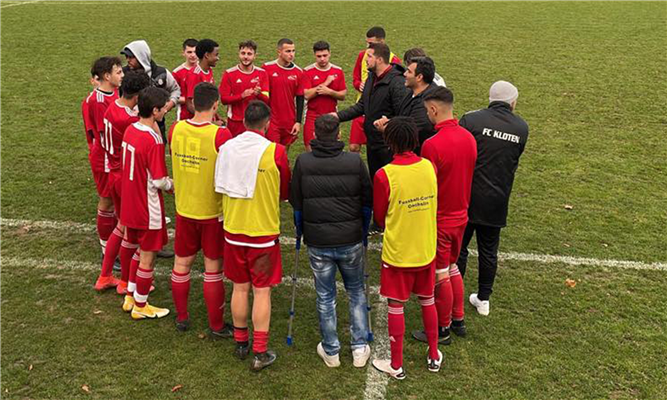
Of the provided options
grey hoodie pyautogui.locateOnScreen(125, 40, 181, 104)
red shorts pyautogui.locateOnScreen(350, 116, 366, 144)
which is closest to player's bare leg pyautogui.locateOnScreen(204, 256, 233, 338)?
grey hoodie pyautogui.locateOnScreen(125, 40, 181, 104)

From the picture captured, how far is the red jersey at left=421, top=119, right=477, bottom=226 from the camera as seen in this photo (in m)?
4.58

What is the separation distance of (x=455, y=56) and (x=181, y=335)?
1377cm

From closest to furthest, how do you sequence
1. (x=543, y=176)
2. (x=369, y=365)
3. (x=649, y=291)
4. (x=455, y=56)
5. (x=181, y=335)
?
1. (x=369, y=365)
2. (x=181, y=335)
3. (x=649, y=291)
4. (x=543, y=176)
5. (x=455, y=56)

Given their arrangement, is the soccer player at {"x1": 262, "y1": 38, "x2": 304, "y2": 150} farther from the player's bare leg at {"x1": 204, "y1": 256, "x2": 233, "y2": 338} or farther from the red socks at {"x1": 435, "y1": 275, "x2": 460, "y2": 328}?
the red socks at {"x1": 435, "y1": 275, "x2": 460, "y2": 328}

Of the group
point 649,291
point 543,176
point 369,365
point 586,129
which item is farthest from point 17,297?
point 586,129

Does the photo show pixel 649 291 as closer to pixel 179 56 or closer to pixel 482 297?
pixel 482 297

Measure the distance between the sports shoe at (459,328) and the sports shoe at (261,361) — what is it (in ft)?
5.64

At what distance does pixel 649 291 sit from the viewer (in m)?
5.91

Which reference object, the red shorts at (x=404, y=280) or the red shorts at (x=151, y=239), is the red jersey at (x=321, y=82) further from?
the red shorts at (x=404, y=280)

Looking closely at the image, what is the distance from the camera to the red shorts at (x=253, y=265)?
181 inches

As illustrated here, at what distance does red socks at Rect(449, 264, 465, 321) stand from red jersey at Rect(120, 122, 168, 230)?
2.75 meters

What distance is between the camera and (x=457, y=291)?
5094mm

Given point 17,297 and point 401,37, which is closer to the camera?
point 17,297

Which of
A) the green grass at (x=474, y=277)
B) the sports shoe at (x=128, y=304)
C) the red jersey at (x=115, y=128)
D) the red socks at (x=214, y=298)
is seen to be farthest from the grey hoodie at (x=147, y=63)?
the red socks at (x=214, y=298)
